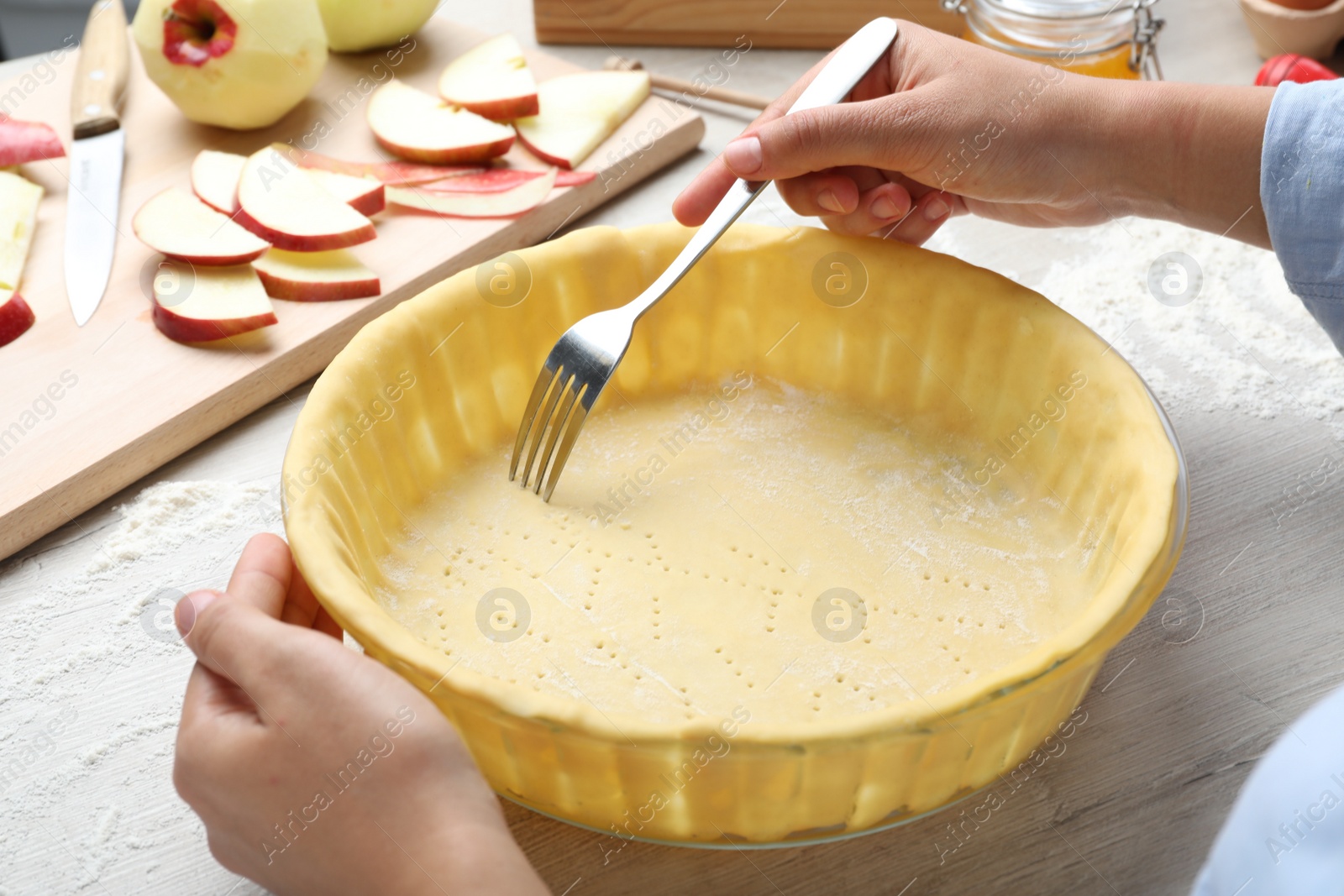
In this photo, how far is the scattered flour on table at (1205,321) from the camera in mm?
1175

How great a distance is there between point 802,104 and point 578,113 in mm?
606

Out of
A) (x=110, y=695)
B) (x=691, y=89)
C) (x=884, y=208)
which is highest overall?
(x=884, y=208)

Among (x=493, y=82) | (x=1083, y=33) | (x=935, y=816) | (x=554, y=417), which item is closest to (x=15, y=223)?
(x=493, y=82)

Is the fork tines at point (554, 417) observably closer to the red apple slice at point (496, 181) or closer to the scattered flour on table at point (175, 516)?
the scattered flour on table at point (175, 516)

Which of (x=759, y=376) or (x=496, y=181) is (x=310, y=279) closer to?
(x=496, y=181)

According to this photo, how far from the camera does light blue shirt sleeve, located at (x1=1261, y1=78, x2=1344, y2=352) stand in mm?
939

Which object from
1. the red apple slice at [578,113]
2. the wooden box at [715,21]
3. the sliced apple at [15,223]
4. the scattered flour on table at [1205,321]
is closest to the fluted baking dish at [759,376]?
the scattered flour on table at [1205,321]

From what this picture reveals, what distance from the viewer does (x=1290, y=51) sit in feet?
5.47

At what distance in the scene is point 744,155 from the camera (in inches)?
40.0

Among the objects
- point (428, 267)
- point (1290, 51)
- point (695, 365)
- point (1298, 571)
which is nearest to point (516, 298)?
point (695, 365)

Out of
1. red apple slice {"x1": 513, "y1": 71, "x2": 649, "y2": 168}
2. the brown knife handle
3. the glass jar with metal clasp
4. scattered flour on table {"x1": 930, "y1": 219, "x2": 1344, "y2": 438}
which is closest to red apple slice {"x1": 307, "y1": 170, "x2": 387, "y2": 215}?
red apple slice {"x1": 513, "y1": 71, "x2": 649, "y2": 168}

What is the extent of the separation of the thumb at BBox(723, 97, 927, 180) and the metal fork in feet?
0.12

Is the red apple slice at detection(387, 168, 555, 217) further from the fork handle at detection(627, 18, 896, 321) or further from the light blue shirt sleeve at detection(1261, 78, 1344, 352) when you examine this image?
the light blue shirt sleeve at detection(1261, 78, 1344, 352)

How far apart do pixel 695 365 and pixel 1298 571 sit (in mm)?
622
